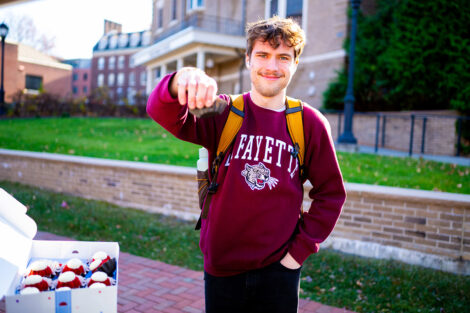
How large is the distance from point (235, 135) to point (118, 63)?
6341cm

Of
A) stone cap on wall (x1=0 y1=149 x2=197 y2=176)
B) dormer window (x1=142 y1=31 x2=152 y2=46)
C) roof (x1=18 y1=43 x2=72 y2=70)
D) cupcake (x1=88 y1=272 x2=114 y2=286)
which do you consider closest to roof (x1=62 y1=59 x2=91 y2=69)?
dormer window (x1=142 y1=31 x2=152 y2=46)

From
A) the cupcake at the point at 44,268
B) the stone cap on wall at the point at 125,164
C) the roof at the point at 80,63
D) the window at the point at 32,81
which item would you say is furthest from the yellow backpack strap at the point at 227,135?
the roof at the point at 80,63

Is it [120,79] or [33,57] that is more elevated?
[33,57]

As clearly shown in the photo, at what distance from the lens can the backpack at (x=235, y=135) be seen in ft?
6.11

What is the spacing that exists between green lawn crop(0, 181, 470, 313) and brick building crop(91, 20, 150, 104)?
53739 mm

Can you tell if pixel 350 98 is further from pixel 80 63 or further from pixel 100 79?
pixel 80 63

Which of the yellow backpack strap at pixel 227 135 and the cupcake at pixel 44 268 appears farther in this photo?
the yellow backpack strap at pixel 227 135

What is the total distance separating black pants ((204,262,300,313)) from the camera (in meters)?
1.85

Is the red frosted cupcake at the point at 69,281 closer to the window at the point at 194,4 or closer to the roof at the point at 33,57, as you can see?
the window at the point at 194,4

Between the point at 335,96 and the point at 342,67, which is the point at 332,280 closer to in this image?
the point at 335,96

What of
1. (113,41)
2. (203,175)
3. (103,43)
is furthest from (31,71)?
(203,175)

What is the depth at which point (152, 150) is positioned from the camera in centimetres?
965

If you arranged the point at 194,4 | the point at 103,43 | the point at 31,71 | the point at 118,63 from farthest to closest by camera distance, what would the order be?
1. the point at 103,43
2. the point at 118,63
3. the point at 31,71
4. the point at 194,4

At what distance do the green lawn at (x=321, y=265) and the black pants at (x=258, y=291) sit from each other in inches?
84.0
